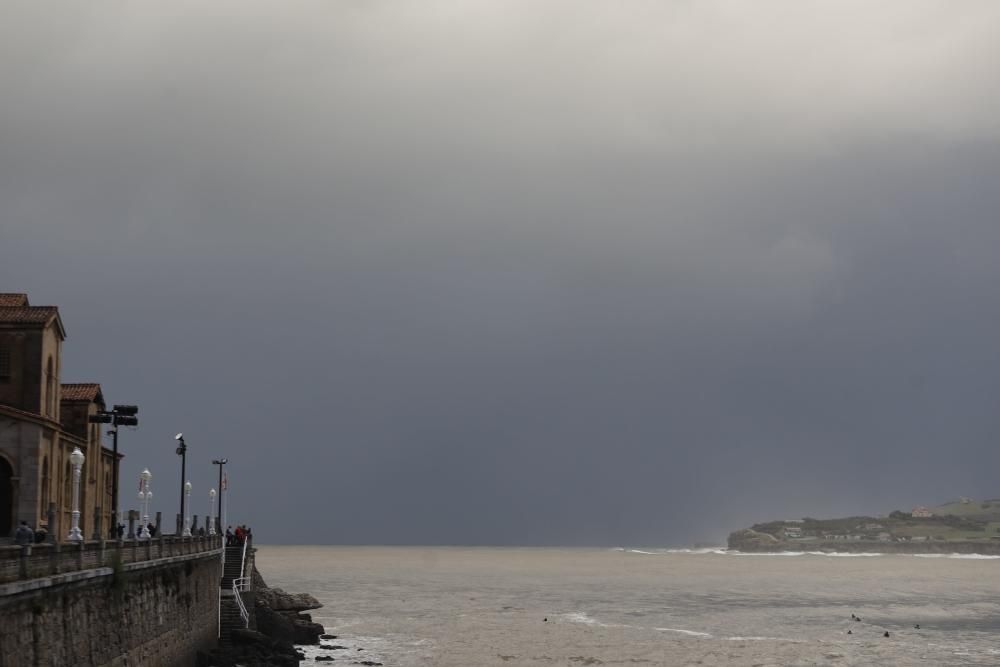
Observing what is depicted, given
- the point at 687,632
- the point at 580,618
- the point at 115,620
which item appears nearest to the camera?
the point at 115,620

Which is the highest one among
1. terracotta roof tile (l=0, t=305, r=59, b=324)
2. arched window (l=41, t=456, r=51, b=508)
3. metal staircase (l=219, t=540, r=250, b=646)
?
terracotta roof tile (l=0, t=305, r=59, b=324)

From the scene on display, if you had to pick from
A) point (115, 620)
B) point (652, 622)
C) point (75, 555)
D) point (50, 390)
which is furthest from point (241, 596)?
point (652, 622)

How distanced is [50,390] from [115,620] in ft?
84.2

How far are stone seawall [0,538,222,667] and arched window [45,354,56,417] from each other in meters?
11.7

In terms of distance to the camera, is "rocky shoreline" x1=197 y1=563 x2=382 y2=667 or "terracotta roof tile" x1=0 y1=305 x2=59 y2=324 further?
"terracotta roof tile" x1=0 y1=305 x2=59 y2=324

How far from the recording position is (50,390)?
57469 mm

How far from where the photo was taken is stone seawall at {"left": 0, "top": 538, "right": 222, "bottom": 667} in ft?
88.1

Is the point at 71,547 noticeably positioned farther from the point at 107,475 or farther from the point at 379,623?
the point at 379,623

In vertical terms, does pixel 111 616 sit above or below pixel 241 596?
above

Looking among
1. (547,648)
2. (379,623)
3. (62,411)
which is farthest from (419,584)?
(62,411)

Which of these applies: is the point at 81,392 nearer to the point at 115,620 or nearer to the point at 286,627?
the point at 286,627

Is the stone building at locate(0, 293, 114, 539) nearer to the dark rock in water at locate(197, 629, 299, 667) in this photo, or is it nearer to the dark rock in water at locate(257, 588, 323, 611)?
the dark rock in water at locate(197, 629, 299, 667)

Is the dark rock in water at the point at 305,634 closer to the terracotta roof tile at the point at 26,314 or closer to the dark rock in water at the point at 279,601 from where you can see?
the dark rock in water at the point at 279,601

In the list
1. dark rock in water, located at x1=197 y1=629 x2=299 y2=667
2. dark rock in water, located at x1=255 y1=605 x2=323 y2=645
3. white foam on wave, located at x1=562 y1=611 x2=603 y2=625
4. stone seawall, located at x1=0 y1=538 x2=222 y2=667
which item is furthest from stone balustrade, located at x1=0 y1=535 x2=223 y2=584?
white foam on wave, located at x1=562 y1=611 x2=603 y2=625
